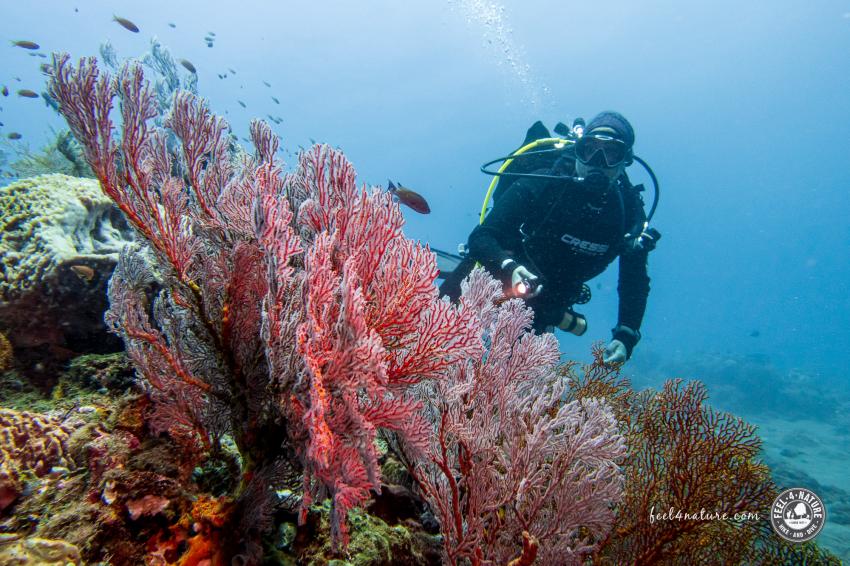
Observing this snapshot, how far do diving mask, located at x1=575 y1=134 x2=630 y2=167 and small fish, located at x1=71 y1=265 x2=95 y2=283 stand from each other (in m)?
6.94

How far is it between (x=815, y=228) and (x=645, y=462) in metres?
196

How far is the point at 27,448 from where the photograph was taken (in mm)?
1859

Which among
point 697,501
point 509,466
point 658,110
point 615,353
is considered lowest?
point 509,466

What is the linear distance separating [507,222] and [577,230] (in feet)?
4.09

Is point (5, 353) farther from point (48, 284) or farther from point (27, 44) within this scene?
point (27, 44)

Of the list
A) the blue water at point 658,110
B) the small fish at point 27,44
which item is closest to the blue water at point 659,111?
the blue water at point 658,110

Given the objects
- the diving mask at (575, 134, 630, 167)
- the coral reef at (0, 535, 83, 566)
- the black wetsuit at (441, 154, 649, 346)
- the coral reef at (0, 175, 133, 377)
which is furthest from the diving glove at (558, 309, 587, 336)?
the coral reef at (0, 535, 83, 566)

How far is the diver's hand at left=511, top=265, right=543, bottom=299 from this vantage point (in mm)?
5273

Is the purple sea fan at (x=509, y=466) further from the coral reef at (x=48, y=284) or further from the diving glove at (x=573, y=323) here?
the diving glove at (x=573, y=323)

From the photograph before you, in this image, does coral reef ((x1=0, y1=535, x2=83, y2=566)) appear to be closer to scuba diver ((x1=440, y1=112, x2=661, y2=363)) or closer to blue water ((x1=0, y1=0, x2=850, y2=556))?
scuba diver ((x1=440, y1=112, x2=661, y2=363))

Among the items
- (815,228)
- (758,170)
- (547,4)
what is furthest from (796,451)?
(815,228)

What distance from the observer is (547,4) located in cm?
6125

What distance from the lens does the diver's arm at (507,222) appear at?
6.57 meters

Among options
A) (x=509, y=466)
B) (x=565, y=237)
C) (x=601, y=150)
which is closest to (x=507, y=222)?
(x=565, y=237)
